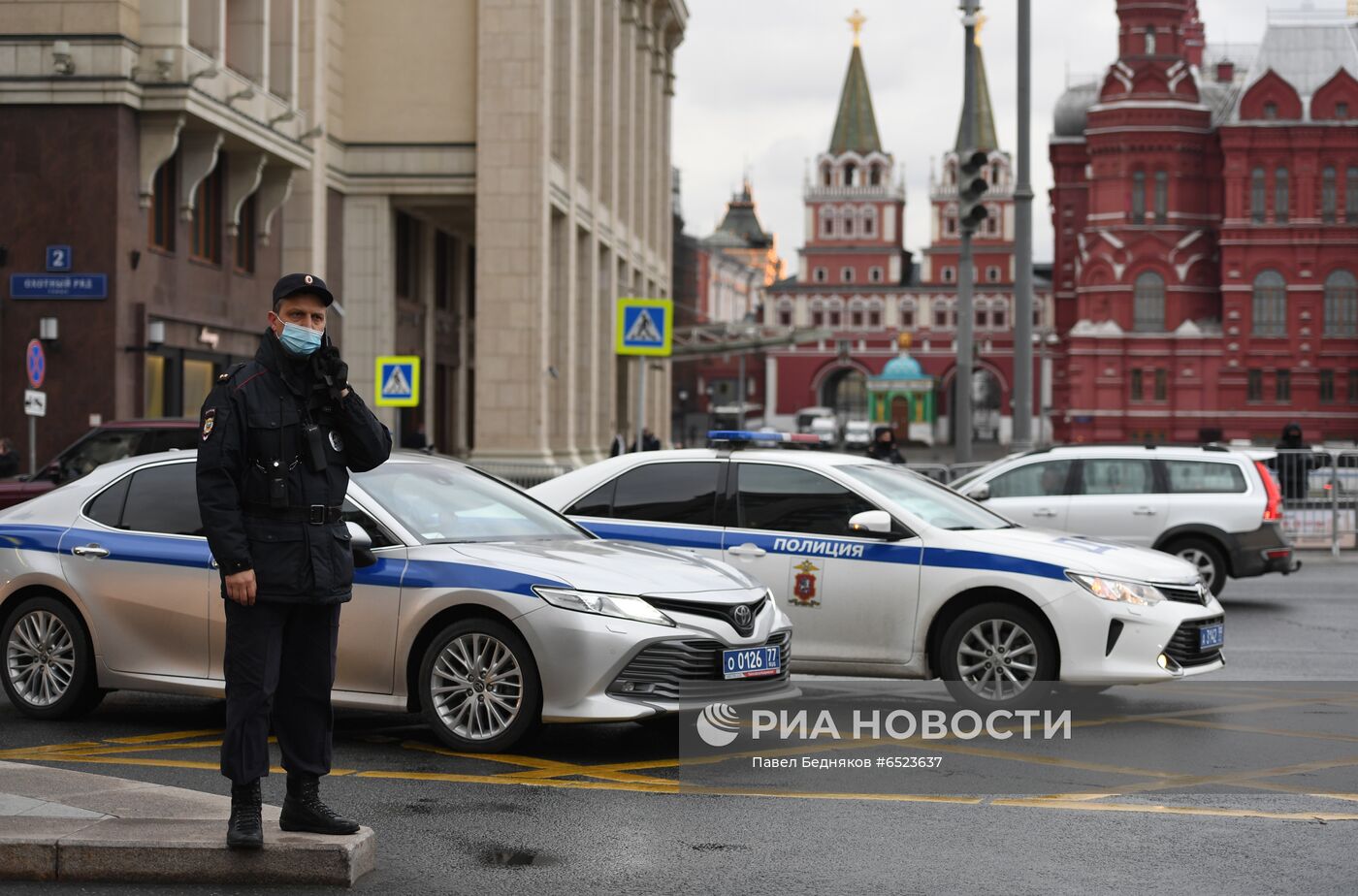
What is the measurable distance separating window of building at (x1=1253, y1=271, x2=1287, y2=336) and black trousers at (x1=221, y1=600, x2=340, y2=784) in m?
92.2

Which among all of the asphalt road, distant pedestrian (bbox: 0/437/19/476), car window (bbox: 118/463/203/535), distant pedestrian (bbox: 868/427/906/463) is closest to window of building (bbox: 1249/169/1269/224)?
distant pedestrian (bbox: 868/427/906/463)

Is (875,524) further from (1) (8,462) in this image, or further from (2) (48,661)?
(1) (8,462)

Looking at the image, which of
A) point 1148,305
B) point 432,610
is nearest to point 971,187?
point 432,610

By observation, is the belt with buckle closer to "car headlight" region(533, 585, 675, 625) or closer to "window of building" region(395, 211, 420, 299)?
"car headlight" region(533, 585, 675, 625)

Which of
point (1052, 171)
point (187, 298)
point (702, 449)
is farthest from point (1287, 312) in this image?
point (702, 449)

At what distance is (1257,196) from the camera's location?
92188 mm

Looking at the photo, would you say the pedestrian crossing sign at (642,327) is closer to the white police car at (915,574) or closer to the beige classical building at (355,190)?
the beige classical building at (355,190)

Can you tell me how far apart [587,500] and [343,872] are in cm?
545

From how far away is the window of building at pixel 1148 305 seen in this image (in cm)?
9412

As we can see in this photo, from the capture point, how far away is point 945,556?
32.7ft

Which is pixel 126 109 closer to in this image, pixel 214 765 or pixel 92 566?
pixel 92 566

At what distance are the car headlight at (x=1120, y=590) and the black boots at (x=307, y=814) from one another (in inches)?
196

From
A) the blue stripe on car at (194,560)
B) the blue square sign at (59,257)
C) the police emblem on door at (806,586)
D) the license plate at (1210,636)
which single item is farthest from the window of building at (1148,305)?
the blue stripe on car at (194,560)

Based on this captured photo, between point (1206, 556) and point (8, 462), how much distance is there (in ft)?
47.3
